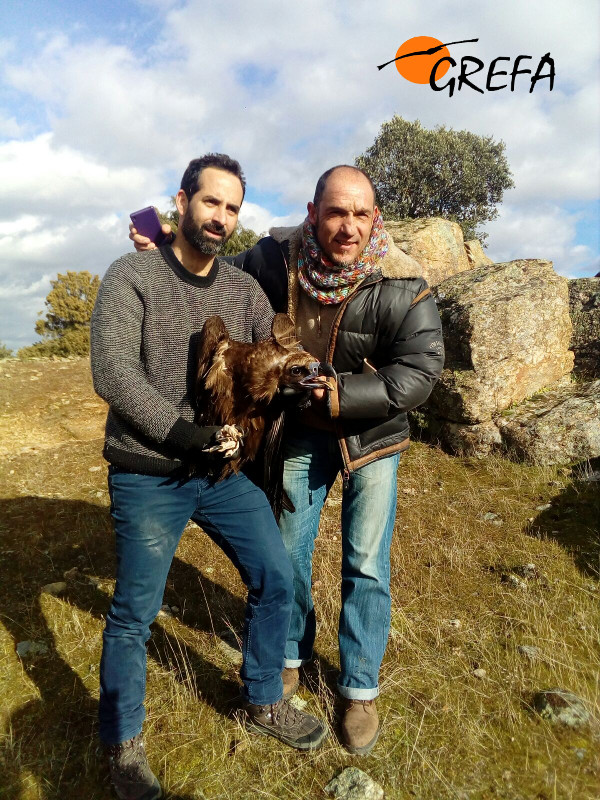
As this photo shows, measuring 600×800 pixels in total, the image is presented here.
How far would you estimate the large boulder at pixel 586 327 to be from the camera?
8312mm

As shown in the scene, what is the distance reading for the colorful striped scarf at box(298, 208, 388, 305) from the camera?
3.02 meters

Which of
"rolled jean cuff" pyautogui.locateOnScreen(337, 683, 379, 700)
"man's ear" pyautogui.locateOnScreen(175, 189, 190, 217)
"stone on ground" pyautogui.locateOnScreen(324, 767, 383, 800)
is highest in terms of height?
"man's ear" pyautogui.locateOnScreen(175, 189, 190, 217)

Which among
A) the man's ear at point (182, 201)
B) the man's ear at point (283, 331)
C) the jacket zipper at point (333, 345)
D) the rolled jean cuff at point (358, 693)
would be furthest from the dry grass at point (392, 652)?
the man's ear at point (182, 201)

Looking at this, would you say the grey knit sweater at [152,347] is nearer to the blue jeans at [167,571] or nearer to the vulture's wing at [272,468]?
the blue jeans at [167,571]

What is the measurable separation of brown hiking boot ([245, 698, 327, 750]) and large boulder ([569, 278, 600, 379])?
7.11m

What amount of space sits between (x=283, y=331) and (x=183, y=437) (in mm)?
799

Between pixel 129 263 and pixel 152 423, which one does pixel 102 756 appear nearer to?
pixel 152 423

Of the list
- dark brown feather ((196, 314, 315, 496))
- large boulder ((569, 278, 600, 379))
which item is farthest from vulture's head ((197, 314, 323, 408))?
large boulder ((569, 278, 600, 379))

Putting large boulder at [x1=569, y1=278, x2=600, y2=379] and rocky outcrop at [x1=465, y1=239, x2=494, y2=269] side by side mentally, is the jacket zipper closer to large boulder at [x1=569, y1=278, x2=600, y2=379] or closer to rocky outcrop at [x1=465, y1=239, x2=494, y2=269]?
large boulder at [x1=569, y1=278, x2=600, y2=379]

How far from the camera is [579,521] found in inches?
215

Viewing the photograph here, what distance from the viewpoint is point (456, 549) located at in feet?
16.3

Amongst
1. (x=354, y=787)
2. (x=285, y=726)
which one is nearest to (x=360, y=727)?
(x=354, y=787)

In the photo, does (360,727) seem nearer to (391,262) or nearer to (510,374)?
→ (391,262)

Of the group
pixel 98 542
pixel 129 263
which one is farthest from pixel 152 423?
pixel 98 542
